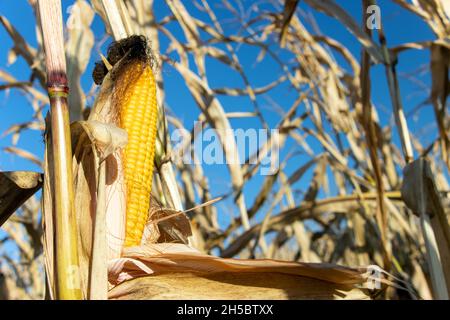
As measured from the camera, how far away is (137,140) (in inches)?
38.1

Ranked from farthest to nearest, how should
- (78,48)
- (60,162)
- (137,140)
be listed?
(78,48) → (137,140) → (60,162)

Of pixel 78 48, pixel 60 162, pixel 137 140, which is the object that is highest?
pixel 78 48

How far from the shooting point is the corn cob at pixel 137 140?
0.92 meters

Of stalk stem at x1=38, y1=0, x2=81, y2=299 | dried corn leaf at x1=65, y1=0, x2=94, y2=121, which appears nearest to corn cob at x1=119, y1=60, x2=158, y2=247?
stalk stem at x1=38, y1=0, x2=81, y2=299

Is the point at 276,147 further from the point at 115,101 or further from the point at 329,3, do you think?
the point at 115,101

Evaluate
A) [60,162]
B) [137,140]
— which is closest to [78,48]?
[137,140]

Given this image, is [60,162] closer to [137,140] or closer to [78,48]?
[137,140]

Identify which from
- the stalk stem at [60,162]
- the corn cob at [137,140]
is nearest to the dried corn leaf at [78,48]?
the corn cob at [137,140]

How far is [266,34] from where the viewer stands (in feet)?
10.1

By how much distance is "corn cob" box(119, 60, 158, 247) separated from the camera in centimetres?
92

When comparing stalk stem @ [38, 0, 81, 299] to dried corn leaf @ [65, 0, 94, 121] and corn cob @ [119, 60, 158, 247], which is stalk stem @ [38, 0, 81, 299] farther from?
dried corn leaf @ [65, 0, 94, 121]

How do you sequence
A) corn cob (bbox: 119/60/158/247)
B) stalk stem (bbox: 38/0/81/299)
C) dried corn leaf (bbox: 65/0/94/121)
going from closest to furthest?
1. stalk stem (bbox: 38/0/81/299)
2. corn cob (bbox: 119/60/158/247)
3. dried corn leaf (bbox: 65/0/94/121)

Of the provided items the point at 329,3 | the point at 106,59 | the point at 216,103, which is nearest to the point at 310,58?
the point at 216,103
